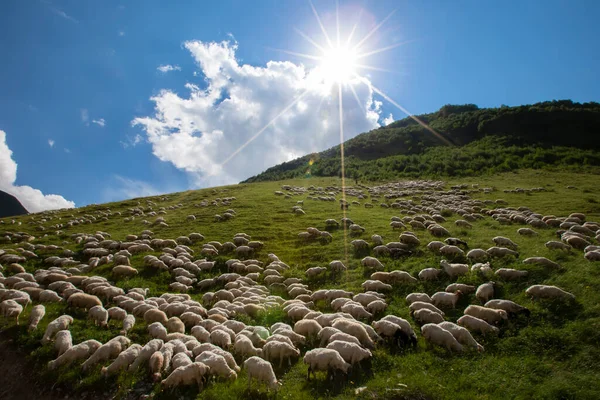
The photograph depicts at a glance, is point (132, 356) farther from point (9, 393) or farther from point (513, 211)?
point (513, 211)

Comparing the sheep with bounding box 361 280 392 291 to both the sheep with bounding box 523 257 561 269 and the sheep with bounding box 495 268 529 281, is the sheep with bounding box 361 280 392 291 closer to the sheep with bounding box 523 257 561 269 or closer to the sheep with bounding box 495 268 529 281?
the sheep with bounding box 495 268 529 281

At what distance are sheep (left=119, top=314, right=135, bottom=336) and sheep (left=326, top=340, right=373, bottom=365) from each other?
7.12 meters

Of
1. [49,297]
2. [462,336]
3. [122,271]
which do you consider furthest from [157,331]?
[462,336]

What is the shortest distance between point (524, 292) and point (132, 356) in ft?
46.1

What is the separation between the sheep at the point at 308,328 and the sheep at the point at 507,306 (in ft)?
20.9

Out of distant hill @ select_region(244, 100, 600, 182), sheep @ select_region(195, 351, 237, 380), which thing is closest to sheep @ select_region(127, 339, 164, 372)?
sheep @ select_region(195, 351, 237, 380)

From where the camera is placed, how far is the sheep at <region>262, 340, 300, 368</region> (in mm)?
9805

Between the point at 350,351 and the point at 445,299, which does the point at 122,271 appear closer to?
the point at 350,351

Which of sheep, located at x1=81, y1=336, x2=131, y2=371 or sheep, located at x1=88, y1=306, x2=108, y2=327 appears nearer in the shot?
sheep, located at x1=81, y1=336, x2=131, y2=371

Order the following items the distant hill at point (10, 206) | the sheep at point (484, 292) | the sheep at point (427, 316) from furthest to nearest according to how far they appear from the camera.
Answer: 1. the distant hill at point (10, 206)
2. the sheep at point (484, 292)
3. the sheep at point (427, 316)

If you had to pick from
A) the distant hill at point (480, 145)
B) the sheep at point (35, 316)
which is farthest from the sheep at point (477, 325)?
the distant hill at point (480, 145)

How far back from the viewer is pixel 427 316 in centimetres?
1165

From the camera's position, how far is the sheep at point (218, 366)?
8.84 m

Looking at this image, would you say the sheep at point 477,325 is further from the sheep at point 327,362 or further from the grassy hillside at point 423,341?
the sheep at point 327,362
